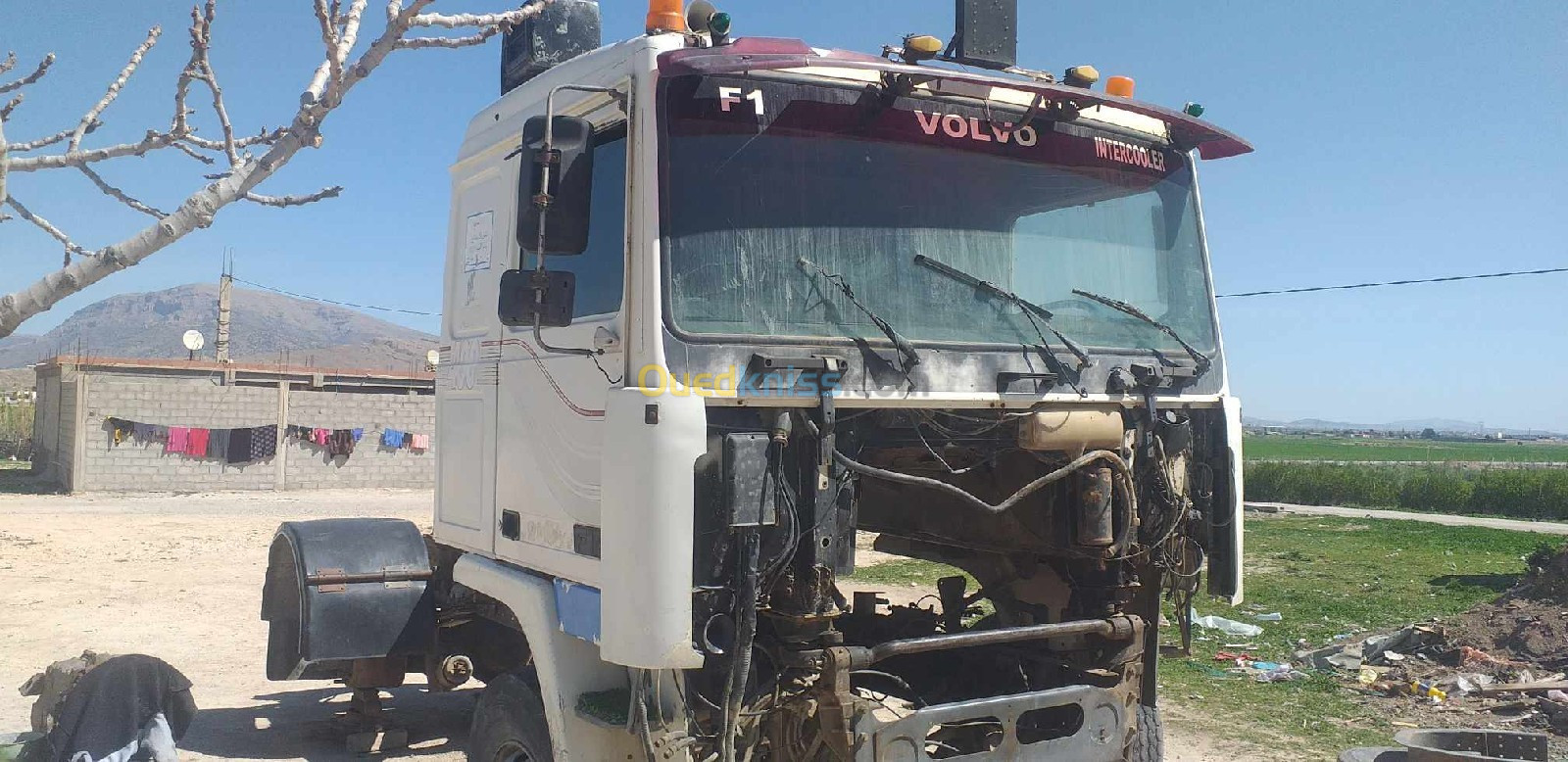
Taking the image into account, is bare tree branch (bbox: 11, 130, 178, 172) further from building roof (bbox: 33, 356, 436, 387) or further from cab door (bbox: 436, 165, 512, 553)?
building roof (bbox: 33, 356, 436, 387)

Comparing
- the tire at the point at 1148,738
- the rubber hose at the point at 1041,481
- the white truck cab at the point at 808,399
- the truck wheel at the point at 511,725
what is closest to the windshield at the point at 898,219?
the white truck cab at the point at 808,399

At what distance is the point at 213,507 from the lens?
71.7 feet

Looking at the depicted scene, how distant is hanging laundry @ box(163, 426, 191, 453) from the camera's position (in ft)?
79.4

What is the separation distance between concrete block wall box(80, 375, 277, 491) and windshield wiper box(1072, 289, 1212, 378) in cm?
2467

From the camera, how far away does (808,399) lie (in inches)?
133

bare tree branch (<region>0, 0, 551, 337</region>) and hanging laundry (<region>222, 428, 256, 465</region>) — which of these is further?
hanging laundry (<region>222, 428, 256, 465</region>)

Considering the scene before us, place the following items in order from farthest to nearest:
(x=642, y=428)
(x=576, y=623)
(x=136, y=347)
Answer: (x=136, y=347) → (x=576, y=623) → (x=642, y=428)

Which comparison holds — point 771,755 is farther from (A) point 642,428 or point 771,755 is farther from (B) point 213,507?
(B) point 213,507

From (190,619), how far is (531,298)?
29.1 ft

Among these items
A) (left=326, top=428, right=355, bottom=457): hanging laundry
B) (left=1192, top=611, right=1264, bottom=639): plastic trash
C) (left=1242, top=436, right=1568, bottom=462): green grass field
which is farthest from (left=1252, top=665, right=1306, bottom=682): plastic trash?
(left=1242, top=436, right=1568, bottom=462): green grass field

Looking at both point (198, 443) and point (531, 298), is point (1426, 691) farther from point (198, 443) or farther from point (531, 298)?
point (198, 443)

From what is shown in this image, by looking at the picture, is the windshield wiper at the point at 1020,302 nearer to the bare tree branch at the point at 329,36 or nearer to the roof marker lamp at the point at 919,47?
the roof marker lamp at the point at 919,47

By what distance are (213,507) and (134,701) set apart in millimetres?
18591

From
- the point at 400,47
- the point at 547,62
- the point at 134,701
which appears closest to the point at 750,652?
the point at 547,62
